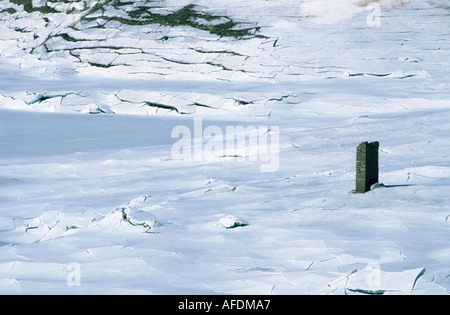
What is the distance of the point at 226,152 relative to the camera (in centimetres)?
612

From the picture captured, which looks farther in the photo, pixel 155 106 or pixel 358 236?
pixel 155 106

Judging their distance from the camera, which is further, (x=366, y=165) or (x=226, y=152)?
(x=226, y=152)

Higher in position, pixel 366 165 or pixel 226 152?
pixel 366 165

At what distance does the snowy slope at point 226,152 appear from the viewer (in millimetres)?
3293

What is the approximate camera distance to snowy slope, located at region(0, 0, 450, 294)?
329cm

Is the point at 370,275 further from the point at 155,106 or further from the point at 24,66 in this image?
the point at 24,66

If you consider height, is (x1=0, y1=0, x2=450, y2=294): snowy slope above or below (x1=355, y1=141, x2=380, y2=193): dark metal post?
below

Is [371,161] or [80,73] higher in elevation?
[371,161]

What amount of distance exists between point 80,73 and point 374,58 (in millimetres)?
4225

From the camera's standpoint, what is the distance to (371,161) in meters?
4.17

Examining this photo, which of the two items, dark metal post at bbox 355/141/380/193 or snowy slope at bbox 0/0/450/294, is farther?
dark metal post at bbox 355/141/380/193

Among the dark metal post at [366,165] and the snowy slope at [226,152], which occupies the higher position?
the dark metal post at [366,165]

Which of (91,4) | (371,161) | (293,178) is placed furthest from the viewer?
(91,4)
